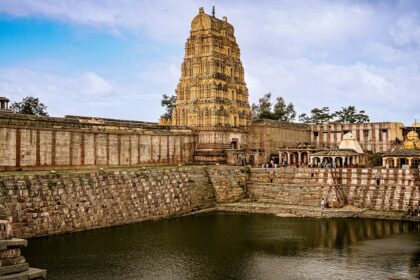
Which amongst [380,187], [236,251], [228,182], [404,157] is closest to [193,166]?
[228,182]

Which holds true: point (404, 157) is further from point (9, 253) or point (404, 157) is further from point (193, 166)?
point (9, 253)

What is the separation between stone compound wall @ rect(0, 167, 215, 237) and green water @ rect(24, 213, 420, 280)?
157cm

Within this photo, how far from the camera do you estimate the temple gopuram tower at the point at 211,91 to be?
67875 millimetres

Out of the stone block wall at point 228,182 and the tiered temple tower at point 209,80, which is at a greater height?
the tiered temple tower at point 209,80

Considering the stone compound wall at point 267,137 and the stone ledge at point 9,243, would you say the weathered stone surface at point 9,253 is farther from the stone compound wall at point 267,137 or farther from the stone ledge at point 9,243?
the stone compound wall at point 267,137

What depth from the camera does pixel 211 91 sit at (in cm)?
6812

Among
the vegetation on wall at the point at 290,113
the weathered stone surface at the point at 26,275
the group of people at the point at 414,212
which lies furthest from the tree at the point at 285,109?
the weathered stone surface at the point at 26,275

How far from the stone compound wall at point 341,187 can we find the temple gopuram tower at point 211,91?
34.8 feet

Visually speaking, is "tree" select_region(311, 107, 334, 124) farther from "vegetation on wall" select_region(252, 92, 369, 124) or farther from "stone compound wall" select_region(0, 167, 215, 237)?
"stone compound wall" select_region(0, 167, 215, 237)

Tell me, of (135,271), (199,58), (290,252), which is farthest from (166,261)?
(199,58)

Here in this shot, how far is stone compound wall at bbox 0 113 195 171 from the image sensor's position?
45.5 meters

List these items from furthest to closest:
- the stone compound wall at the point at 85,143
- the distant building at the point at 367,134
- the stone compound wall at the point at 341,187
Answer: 1. the distant building at the point at 367,134
2. the stone compound wall at the point at 341,187
3. the stone compound wall at the point at 85,143

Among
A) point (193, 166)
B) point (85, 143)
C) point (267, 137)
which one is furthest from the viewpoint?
point (267, 137)

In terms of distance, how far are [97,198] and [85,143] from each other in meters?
10.4
